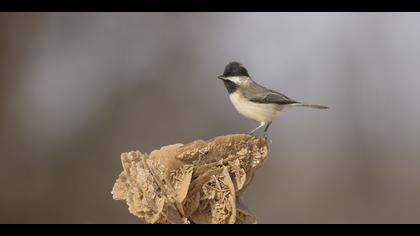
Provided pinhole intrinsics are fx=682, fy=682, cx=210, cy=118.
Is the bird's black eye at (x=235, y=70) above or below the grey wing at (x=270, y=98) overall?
above

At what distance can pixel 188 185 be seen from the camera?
78.8 inches

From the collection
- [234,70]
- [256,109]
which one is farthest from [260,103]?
[234,70]

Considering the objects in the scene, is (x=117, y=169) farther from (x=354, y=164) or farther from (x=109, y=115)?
(x=354, y=164)

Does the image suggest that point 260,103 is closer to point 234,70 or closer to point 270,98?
point 270,98

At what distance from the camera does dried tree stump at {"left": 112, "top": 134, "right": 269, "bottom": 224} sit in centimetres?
200

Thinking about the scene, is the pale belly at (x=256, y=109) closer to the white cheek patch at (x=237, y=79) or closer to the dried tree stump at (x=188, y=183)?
the white cheek patch at (x=237, y=79)

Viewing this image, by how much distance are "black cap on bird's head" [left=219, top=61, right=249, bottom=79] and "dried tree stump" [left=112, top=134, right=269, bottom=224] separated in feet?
2.68

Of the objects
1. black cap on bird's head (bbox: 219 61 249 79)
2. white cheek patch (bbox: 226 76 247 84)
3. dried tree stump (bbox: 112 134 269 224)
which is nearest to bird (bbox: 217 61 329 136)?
white cheek patch (bbox: 226 76 247 84)

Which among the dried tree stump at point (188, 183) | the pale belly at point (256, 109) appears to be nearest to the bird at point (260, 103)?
the pale belly at point (256, 109)

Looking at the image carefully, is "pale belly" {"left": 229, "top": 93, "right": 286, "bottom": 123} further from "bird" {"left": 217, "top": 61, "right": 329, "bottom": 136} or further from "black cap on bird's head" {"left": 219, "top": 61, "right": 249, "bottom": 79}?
"black cap on bird's head" {"left": 219, "top": 61, "right": 249, "bottom": 79}

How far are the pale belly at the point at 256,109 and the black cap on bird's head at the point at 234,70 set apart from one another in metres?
0.46

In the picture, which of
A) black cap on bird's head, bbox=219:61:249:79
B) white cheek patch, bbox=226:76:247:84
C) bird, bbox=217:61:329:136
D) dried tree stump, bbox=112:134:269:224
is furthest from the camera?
bird, bbox=217:61:329:136

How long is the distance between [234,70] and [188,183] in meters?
1.11

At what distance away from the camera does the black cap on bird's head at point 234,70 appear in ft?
9.55
